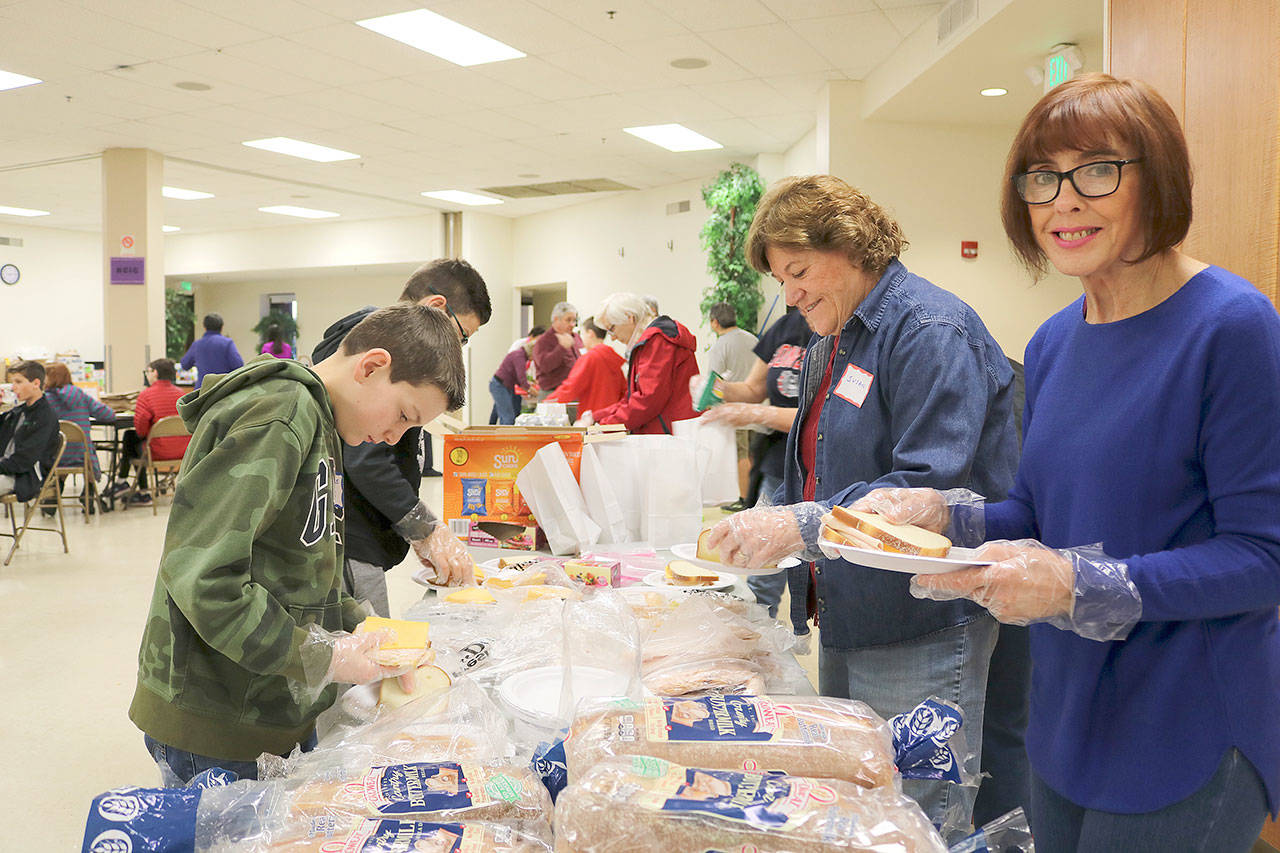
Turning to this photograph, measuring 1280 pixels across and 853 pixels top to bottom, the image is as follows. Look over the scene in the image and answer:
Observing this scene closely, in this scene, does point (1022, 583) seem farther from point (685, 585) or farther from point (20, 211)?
point (20, 211)

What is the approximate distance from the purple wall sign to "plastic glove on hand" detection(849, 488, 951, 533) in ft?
32.6

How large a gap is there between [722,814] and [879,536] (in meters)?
0.51

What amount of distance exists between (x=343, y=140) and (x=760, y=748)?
30.9 ft

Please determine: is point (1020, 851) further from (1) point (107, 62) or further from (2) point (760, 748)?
(1) point (107, 62)

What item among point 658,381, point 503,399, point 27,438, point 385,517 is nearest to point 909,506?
point 385,517

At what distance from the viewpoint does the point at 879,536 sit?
3.76ft

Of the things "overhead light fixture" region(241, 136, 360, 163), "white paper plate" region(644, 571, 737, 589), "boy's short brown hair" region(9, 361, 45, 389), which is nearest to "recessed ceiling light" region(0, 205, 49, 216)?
"overhead light fixture" region(241, 136, 360, 163)

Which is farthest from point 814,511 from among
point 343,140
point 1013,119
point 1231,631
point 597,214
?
point 597,214

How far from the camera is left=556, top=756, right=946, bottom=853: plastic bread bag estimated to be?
724 mm

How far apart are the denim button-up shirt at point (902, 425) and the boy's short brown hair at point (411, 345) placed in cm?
63

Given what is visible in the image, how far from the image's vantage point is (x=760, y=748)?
876 mm

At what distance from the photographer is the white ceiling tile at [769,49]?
607 cm

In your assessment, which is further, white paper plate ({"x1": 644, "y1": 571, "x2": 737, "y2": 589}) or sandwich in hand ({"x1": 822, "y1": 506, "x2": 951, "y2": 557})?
white paper plate ({"x1": 644, "y1": 571, "x2": 737, "y2": 589})

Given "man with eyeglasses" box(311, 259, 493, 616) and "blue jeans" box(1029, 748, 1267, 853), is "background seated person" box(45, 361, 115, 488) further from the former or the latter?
"blue jeans" box(1029, 748, 1267, 853)
